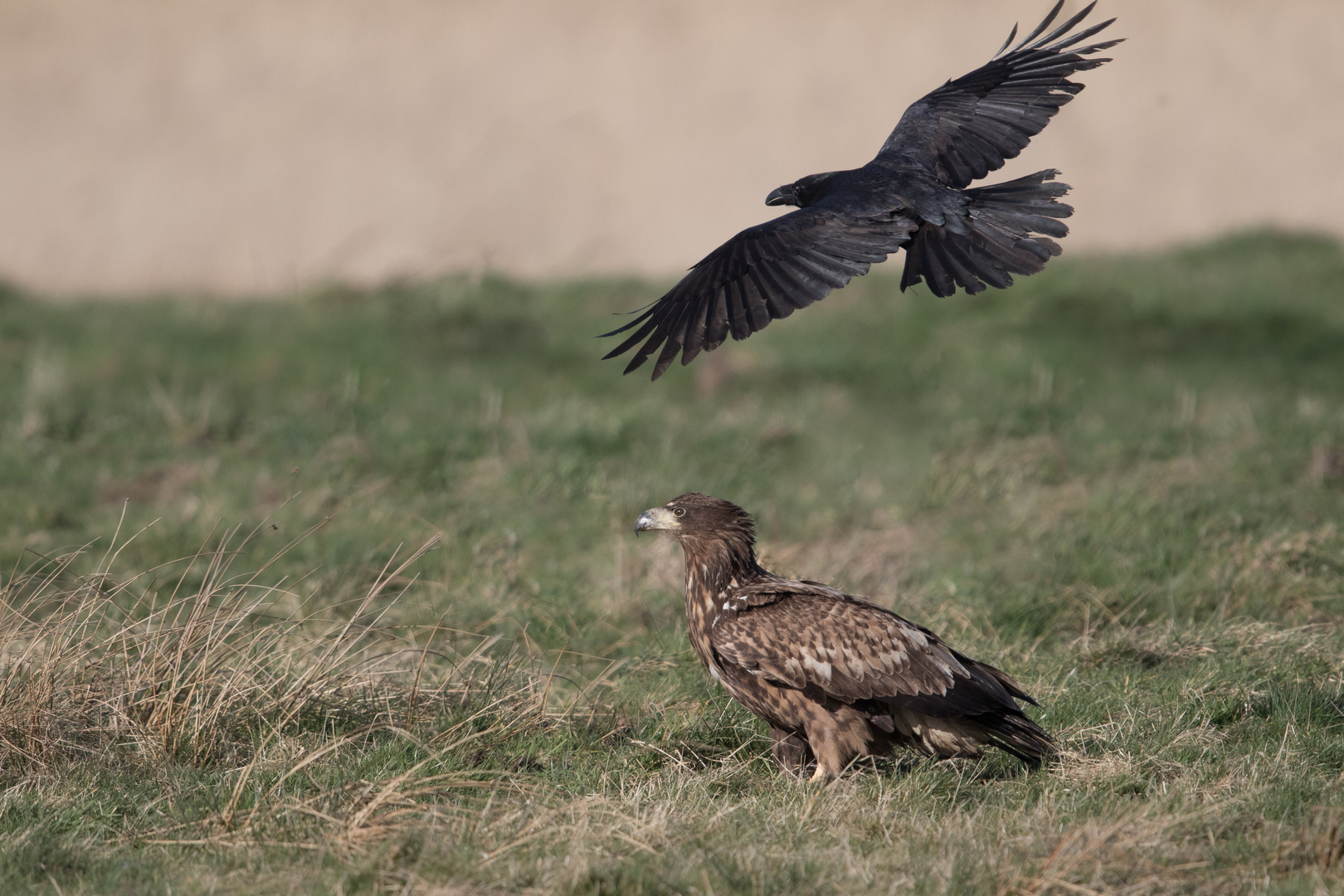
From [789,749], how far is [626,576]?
2.53 m

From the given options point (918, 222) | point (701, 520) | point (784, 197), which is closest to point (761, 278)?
point (918, 222)

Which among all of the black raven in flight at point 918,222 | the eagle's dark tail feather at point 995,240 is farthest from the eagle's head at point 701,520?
the eagle's dark tail feather at point 995,240

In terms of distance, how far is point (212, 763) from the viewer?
169 inches

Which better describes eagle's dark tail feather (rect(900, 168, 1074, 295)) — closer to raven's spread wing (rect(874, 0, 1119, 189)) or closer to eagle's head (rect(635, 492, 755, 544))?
raven's spread wing (rect(874, 0, 1119, 189))

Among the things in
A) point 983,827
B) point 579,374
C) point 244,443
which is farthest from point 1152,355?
point 983,827

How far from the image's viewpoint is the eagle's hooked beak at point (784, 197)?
17.8ft

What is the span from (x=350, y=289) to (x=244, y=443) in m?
3.40

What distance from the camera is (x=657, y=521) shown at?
4828 mm

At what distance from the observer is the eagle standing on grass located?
429 centimetres

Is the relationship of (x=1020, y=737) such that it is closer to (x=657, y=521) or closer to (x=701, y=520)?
(x=701, y=520)

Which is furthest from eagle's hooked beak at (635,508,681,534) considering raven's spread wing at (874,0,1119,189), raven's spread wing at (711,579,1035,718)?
raven's spread wing at (874,0,1119,189)

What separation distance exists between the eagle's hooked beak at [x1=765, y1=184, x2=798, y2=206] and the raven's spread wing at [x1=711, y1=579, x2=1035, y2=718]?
67.9 inches

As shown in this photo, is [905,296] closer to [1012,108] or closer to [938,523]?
[938,523]

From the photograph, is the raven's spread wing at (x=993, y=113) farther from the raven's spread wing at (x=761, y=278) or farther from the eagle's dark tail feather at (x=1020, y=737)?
the eagle's dark tail feather at (x=1020, y=737)
